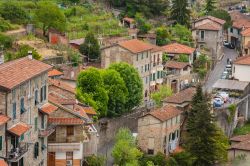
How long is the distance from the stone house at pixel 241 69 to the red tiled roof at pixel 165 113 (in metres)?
20.2

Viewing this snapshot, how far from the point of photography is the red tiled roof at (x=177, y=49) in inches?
3376

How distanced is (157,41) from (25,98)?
167 ft

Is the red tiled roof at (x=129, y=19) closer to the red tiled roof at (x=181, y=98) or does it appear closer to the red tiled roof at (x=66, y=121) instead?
the red tiled roof at (x=181, y=98)

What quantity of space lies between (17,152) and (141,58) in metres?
36.7

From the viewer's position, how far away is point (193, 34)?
98375 millimetres

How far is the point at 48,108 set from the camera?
150 ft

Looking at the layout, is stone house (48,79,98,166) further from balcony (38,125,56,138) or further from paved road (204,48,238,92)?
paved road (204,48,238,92)

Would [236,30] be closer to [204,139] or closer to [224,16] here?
[224,16]

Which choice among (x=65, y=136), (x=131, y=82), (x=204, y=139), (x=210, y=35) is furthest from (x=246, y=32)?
(x=65, y=136)

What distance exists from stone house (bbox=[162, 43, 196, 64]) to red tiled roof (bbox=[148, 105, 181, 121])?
907 inches

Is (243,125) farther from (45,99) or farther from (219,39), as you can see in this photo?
(45,99)

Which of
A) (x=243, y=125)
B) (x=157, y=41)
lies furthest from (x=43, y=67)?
(x=157, y=41)

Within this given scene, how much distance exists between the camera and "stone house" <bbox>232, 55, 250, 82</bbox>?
81075 millimetres

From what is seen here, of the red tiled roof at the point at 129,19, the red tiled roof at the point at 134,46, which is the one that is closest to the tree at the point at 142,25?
the red tiled roof at the point at 129,19
